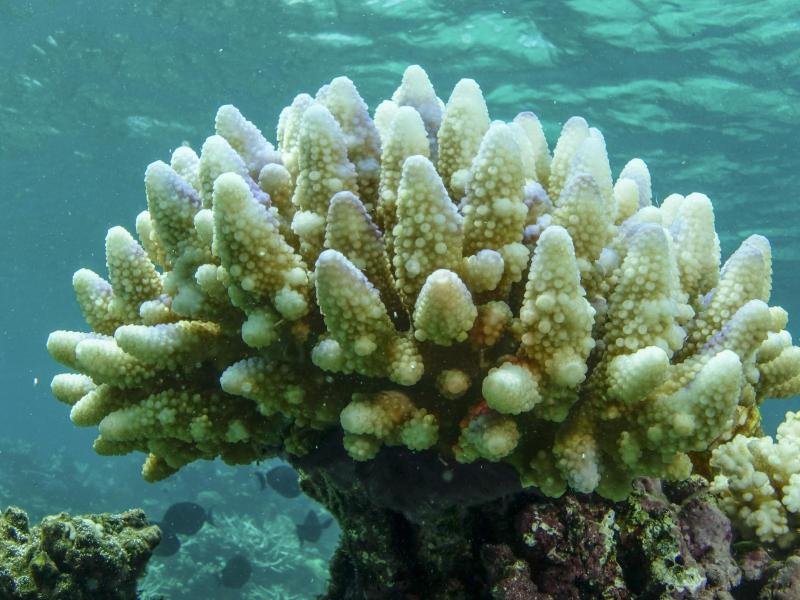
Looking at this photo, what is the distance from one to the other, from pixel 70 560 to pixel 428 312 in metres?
2.53

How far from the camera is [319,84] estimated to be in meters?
20.3

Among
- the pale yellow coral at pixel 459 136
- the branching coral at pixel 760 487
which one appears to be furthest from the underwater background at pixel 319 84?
the pale yellow coral at pixel 459 136

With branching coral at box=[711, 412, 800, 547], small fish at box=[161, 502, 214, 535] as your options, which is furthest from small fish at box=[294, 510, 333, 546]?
branching coral at box=[711, 412, 800, 547]

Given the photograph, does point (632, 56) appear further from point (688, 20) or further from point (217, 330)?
point (217, 330)

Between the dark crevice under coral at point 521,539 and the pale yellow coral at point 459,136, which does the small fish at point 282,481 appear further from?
the pale yellow coral at point 459,136

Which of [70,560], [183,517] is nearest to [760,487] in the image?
[70,560]

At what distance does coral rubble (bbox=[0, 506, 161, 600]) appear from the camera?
321 centimetres

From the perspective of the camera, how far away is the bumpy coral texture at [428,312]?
1995 millimetres

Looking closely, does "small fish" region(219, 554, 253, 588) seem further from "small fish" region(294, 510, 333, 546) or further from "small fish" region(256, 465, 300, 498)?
"small fish" region(256, 465, 300, 498)

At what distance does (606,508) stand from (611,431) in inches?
20.1

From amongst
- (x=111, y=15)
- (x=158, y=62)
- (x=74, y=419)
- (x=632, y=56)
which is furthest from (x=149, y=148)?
(x=74, y=419)

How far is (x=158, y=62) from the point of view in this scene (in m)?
19.6

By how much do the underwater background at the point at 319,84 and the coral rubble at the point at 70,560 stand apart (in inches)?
487

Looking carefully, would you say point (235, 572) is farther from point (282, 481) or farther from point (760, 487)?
point (760, 487)
